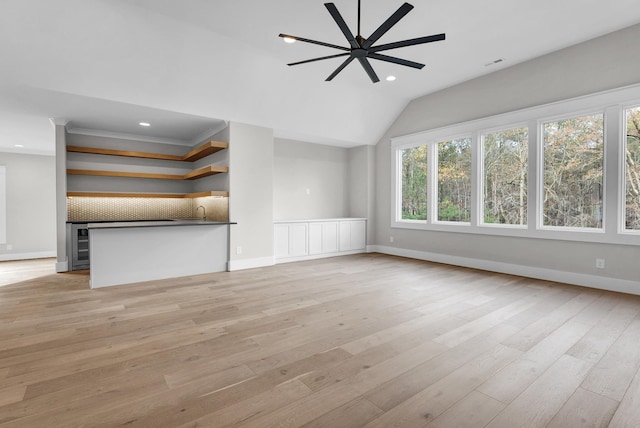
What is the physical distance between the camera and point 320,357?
7.54 feet

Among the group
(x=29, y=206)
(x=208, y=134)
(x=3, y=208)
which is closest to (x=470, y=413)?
(x=208, y=134)

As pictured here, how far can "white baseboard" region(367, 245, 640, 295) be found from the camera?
13.1ft

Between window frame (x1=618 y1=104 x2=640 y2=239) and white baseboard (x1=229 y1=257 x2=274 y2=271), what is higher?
window frame (x1=618 y1=104 x2=640 y2=239)

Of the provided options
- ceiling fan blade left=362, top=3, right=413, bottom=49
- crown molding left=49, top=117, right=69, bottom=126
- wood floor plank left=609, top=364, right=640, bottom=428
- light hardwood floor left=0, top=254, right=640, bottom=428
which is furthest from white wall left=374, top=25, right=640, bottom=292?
crown molding left=49, top=117, right=69, bottom=126

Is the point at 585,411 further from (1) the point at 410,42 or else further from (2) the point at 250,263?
(2) the point at 250,263

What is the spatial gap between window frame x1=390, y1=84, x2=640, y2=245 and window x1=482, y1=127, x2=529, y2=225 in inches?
3.8

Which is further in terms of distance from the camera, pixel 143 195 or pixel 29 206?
pixel 29 206

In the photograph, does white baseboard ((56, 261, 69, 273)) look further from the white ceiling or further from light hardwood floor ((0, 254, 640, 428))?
the white ceiling

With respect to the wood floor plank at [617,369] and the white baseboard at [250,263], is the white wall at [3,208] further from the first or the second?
the wood floor plank at [617,369]

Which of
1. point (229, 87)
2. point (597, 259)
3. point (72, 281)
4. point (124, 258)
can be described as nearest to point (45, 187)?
point (72, 281)

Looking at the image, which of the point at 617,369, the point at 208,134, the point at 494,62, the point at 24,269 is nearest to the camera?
the point at 617,369

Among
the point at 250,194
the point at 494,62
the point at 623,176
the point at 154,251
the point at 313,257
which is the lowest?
the point at 313,257

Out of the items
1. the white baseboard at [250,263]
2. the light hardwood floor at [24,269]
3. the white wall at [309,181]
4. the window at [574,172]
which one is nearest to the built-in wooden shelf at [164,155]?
the white wall at [309,181]

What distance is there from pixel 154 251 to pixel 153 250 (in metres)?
0.02
